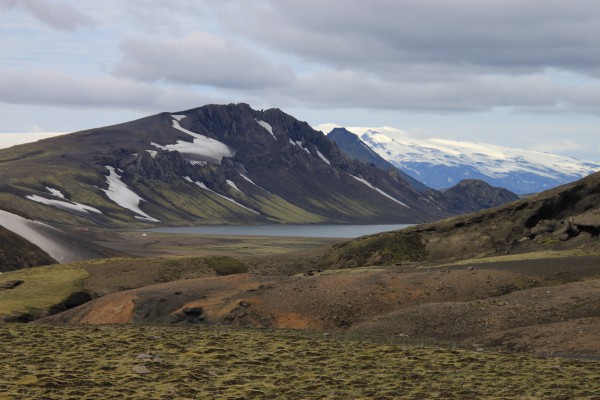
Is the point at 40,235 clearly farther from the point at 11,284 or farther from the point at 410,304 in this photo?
the point at 410,304

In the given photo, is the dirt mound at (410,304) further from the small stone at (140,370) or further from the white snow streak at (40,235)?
the white snow streak at (40,235)

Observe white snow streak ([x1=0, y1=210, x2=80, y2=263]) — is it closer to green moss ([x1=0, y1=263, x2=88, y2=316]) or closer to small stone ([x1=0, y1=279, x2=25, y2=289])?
green moss ([x1=0, y1=263, x2=88, y2=316])

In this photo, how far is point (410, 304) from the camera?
61.5 meters

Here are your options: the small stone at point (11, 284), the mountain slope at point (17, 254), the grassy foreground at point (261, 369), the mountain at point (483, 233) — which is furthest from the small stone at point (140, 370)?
the mountain slope at point (17, 254)

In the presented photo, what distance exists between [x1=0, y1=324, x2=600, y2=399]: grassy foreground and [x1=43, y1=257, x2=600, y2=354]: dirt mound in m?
8.32

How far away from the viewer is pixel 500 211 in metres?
99.6

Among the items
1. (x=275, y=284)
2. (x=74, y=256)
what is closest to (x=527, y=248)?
(x=275, y=284)

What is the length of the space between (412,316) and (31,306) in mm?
38473

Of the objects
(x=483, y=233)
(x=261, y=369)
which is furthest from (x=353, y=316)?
(x=483, y=233)

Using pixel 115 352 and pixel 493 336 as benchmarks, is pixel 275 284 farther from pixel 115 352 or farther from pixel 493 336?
pixel 115 352

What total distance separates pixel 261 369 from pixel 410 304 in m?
27.9

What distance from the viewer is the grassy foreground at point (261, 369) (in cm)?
3072

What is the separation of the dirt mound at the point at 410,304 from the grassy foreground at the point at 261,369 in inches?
328

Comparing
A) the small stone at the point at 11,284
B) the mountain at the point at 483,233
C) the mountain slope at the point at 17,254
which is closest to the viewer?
the small stone at the point at 11,284
